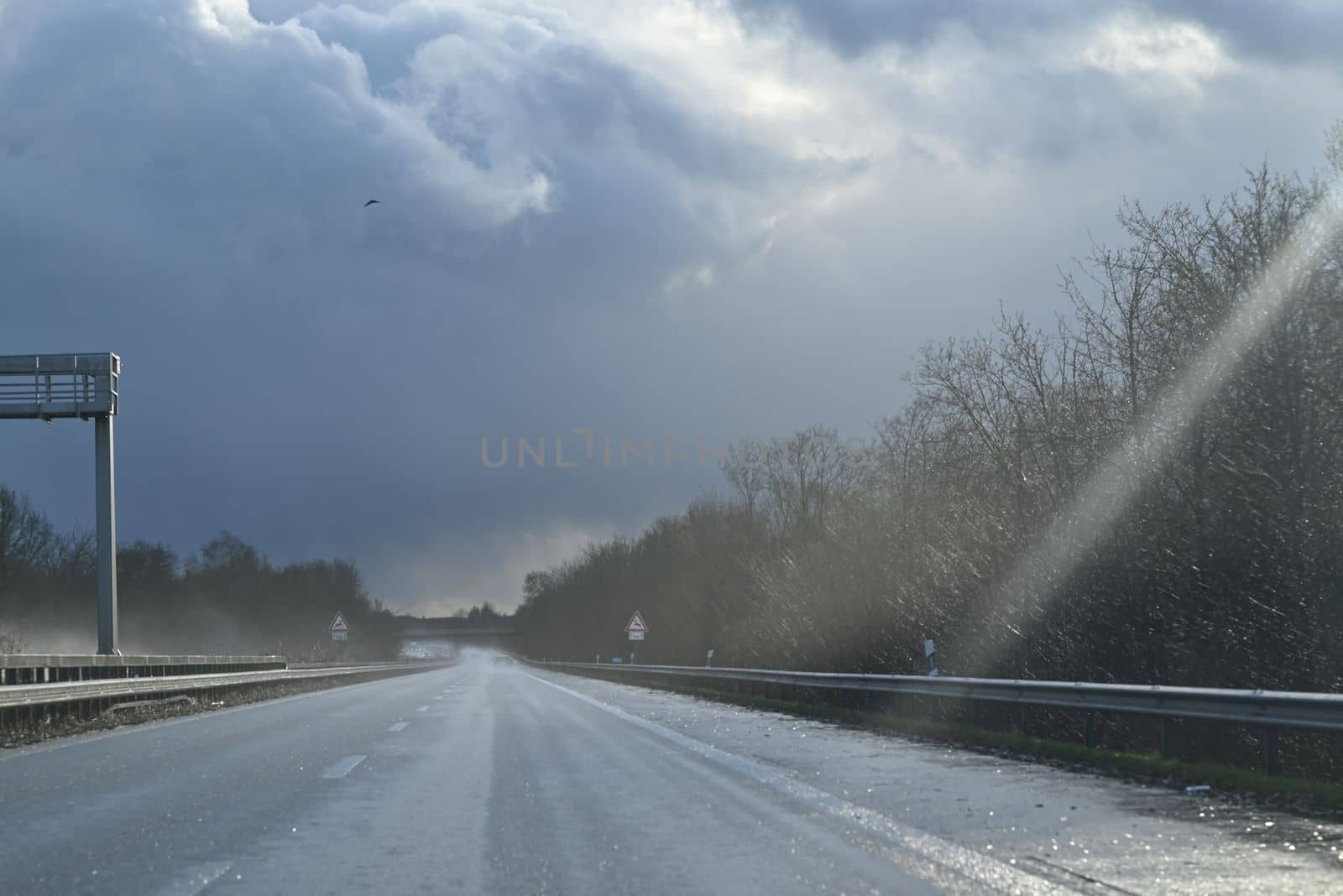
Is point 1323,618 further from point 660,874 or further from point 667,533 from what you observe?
point 667,533

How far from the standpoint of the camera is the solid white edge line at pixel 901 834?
6.48 metres

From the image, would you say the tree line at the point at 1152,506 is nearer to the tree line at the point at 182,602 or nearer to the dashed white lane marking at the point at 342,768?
the dashed white lane marking at the point at 342,768

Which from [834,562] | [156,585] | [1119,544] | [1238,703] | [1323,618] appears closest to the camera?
[1238,703]

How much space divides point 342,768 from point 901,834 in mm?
6402

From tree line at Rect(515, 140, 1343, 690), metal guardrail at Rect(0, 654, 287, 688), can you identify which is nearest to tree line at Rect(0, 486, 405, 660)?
metal guardrail at Rect(0, 654, 287, 688)

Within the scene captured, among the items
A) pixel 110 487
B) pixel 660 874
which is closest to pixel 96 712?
pixel 110 487

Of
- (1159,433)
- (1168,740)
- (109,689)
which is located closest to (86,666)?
(109,689)

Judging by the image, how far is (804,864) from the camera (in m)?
7.01

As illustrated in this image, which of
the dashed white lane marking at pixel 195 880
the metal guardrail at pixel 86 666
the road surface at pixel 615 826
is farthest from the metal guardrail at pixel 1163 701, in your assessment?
the metal guardrail at pixel 86 666

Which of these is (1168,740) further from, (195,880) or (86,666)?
(86,666)

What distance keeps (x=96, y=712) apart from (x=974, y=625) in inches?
642

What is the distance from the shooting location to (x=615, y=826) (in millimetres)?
8500

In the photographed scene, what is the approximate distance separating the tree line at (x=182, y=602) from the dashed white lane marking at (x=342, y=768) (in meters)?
54.4

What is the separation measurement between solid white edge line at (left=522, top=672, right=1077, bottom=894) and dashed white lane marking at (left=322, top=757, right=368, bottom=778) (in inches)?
141
